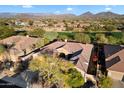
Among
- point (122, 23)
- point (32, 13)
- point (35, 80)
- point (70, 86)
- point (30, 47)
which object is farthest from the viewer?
point (30, 47)

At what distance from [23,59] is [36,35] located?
79 centimetres

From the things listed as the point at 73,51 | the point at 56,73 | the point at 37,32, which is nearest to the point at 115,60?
the point at 73,51

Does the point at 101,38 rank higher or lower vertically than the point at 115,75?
higher

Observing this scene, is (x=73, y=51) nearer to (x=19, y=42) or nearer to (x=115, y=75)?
(x=19, y=42)

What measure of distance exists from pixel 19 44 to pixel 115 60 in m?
2.62

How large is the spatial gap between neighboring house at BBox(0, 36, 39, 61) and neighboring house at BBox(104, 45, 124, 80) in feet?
6.58

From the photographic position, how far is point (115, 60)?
701cm

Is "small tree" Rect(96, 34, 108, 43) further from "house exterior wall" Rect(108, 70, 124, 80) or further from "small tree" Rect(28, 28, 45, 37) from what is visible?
"small tree" Rect(28, 28, 45, 37)

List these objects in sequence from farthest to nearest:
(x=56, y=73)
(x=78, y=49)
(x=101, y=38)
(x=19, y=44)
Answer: (x=78, y=49) → (x=19, y=44) → (x=101, y=38) → (x=56, y=73)

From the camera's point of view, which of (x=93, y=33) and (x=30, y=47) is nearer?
(x=93, y=33)

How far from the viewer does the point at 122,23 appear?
7.04 meters

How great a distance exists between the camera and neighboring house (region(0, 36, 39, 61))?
23.0 ft
